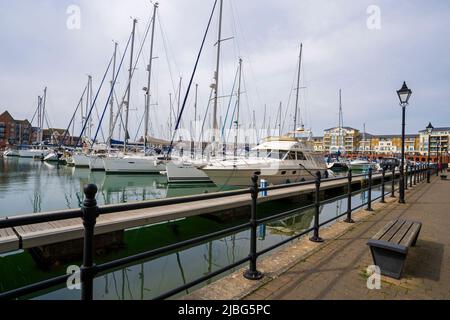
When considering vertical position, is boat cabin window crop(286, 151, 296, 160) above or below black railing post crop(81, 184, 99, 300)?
above

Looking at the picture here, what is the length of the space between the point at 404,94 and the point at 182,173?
17539 millimetres

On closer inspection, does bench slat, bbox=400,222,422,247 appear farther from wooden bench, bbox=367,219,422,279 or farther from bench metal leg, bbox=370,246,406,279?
bench metal leg, bbox=370,246,406,279

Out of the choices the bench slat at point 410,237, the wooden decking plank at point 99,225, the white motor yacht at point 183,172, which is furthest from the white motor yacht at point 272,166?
the bench slat at point 410,237

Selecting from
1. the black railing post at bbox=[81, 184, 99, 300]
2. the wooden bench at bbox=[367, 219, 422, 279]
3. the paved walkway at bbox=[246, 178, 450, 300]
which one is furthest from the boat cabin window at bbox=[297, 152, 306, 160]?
the black railing post at bbox=[81, 184, 99, 300]

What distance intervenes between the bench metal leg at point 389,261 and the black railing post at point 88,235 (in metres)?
3.37

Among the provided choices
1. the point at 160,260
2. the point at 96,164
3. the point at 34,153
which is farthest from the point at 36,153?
the point at 160,260

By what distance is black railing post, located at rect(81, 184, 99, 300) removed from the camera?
180cm

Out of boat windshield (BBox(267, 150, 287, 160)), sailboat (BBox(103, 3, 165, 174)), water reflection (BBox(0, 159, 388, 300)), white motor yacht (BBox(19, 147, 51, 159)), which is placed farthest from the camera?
white motor yacht (BBox(19, 147, 51, 159))

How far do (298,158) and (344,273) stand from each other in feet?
49.7

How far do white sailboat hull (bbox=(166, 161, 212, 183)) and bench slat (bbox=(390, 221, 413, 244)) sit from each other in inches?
763

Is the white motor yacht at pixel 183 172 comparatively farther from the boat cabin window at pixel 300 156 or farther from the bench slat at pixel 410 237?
the bench slat at pixel 410 237

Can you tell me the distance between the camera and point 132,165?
29.9 m

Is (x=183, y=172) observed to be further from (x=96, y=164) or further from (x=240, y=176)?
(x=96, y=164)
